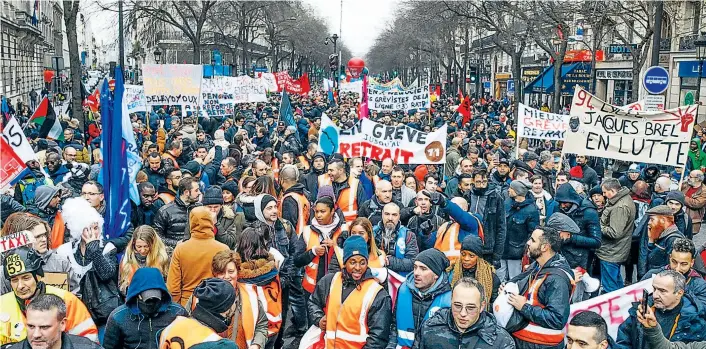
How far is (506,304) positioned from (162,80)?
40.5ft

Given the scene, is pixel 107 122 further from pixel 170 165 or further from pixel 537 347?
pixel 537 347

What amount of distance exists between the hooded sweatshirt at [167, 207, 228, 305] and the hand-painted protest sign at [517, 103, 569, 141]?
9.04 m

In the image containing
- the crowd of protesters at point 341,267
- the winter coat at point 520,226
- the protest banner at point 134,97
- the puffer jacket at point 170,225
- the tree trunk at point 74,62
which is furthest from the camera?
the tree trunk at point 74,62

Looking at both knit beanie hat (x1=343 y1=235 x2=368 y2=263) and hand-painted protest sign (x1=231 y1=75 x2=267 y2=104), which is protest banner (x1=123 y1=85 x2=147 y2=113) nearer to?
hand-painted protest sign (x1=231 y1=75 x2=267 y2=104)

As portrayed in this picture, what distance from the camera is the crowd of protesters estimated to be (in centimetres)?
407

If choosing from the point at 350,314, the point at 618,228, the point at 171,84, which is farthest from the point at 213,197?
the point at 171,84

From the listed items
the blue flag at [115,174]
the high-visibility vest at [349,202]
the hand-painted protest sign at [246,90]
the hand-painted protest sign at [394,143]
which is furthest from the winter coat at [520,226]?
the hand-painted protest sign at [246,90]

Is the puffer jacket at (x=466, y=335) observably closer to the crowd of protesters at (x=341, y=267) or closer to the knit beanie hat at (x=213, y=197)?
the crowd of protesters at (x=341, y=267)

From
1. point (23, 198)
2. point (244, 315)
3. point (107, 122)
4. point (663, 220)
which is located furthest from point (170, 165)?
point (663, 220)

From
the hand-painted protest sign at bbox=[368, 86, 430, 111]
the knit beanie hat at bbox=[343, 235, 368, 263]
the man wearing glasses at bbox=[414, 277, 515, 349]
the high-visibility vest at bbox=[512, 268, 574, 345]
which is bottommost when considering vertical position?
the high-visibility vest at bbox=[512, 268, 574, 345]

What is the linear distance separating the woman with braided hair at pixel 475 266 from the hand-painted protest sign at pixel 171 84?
442 inches

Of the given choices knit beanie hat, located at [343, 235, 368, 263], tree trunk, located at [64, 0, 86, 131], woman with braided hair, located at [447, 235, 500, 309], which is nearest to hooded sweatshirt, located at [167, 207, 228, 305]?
knit beanie hat, located at [343, 235, 368, 263]

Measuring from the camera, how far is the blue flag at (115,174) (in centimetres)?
620

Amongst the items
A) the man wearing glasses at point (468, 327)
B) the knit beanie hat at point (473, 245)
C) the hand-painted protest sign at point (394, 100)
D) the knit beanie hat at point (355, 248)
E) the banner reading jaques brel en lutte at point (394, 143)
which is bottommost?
the man wearing glasses at point (468, 327)
